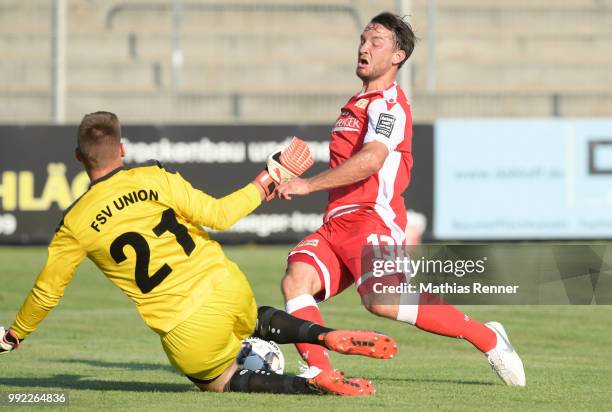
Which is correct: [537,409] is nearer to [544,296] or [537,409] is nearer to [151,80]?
[544,296]

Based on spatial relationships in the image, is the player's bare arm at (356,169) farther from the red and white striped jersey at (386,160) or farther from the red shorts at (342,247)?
the red shorts at (342,247)

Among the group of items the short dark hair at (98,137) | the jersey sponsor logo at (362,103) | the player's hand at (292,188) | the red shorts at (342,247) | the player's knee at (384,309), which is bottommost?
the player's knee at (384,309)

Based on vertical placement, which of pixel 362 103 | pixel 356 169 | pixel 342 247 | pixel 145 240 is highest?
pixel 362 103

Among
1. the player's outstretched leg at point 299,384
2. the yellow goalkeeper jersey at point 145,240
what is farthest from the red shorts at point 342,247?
the yellow goalkeeper jersey at point 145,240

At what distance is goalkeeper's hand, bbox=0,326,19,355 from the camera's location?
6.90 meters

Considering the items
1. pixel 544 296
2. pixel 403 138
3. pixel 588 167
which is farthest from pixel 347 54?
pixel 403 138

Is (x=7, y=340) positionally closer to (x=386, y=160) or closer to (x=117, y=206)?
(x=117, y=206)

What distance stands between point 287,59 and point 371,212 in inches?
775

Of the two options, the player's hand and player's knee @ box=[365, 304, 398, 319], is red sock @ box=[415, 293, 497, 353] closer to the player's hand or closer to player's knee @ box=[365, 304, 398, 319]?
player's knee @ box=[365, 304, 398, 319]

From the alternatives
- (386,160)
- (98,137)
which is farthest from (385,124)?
(98,137)

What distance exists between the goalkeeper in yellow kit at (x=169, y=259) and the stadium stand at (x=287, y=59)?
17677 millimetres

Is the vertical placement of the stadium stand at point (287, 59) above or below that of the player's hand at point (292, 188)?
above

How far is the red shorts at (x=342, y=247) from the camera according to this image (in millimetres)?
7516

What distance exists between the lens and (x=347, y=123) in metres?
7.81
